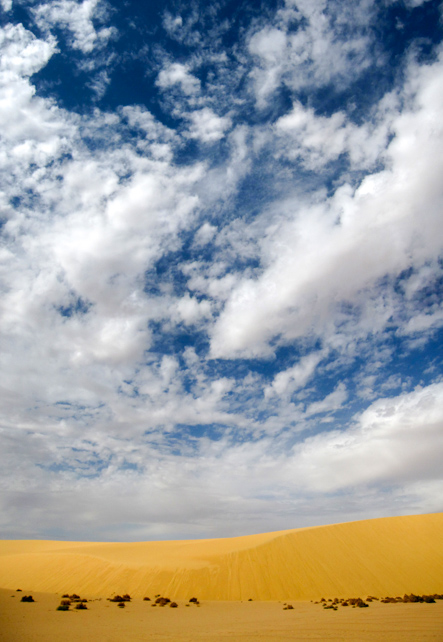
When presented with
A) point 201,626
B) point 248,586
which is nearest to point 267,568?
point 248,586

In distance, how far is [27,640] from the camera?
10.3 m

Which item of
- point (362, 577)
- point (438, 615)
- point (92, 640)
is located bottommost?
point (362, 577)

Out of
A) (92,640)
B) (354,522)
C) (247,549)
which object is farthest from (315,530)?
(92,640)

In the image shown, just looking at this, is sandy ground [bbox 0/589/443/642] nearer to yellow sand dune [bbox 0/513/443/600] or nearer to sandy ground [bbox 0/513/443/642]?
sandy ground [bbox 0/513/443/642]

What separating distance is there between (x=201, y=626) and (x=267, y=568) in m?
23.3

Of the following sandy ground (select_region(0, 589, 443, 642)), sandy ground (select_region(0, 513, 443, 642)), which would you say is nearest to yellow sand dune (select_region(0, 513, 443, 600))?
sandy ground (select_region(0, 513, 443, 642))

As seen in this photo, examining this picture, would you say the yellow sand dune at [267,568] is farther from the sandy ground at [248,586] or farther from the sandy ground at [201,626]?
the sandy ground at [201,626]

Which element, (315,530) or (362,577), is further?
(315,530)

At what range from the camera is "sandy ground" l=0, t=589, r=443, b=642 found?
444 inches

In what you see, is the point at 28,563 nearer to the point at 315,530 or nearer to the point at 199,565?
the point at 199,565

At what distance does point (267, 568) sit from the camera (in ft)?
110

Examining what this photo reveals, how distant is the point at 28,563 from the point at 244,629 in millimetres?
35583

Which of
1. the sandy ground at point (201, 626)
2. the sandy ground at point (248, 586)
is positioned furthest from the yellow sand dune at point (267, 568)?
the sandy ground at point (201, 626)

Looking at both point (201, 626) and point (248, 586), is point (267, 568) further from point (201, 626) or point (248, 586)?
point (201, 626)
